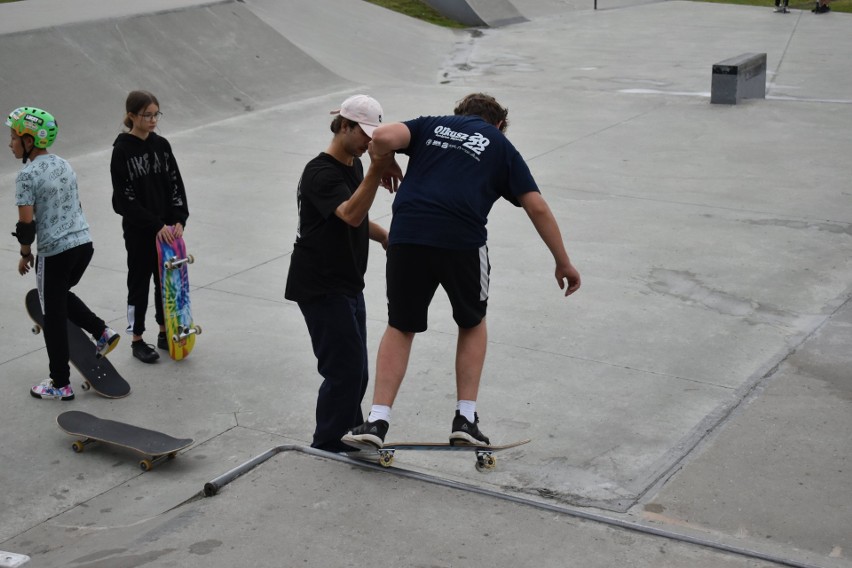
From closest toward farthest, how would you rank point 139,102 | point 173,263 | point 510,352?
point 139,102 < point 173,263 < point 510,352

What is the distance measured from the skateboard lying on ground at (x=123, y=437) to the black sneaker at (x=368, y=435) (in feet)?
3.51

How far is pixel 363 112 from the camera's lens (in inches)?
174

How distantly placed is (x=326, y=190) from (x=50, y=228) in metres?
2.06

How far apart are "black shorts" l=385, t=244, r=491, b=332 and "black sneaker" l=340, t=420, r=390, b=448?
0.45 metres

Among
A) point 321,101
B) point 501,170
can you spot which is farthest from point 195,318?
point 321,101

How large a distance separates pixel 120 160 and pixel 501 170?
2.69 meters

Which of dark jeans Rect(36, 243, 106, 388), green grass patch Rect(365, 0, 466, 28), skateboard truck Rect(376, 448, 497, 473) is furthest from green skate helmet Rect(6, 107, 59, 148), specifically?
green grass patch Rect(365, 0, 466, 28)

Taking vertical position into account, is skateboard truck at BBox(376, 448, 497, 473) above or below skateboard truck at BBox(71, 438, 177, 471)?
above

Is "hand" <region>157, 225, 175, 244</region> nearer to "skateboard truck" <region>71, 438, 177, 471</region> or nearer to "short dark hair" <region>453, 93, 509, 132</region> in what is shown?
"skateboard truck" <region>71, 438, 177, 471</region>

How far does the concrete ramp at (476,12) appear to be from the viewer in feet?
80.5

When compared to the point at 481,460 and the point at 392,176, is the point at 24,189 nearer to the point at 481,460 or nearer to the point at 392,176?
the point at 392,176

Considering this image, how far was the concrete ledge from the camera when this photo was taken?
14570 millimetres

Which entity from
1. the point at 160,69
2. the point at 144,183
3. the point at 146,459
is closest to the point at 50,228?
the point at 144,183

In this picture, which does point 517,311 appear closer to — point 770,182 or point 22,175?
point 22,175
